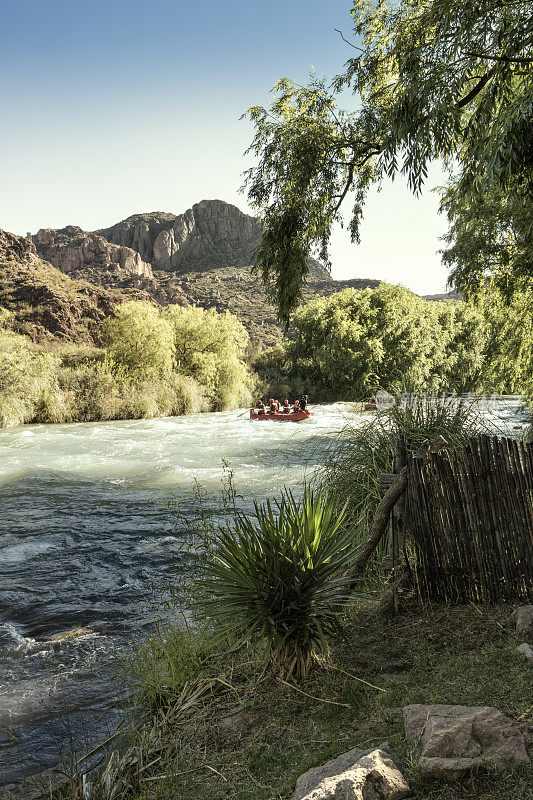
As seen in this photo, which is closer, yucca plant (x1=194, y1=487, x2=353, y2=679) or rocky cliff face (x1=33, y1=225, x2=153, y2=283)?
yucca plant (x1=194, y1=487, x2=353, y2=679)

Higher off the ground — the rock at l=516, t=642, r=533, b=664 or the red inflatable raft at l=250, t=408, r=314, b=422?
the red inflatable raft at l=250, t=408, r=314, b=422

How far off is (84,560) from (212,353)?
82.4 feet

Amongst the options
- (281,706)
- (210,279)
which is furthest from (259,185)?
(210,279)

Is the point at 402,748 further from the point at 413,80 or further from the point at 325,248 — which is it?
the point at 325,248

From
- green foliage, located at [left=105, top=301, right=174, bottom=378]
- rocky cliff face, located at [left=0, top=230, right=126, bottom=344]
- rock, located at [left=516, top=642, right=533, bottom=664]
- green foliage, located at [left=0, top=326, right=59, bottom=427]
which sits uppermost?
rocky cliff face, located at [left=0, top=230, right=126, bottom=344]

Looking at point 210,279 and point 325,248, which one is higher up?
point 210,279

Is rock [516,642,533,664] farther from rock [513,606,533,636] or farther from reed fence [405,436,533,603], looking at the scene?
reed fence [405,436,533,603]

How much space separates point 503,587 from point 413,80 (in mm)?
4523

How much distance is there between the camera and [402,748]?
2357 millimetres

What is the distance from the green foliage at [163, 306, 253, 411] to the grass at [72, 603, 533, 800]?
89.0 ft

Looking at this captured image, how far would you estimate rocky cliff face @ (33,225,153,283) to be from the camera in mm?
85375

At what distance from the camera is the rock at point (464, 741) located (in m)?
2.10

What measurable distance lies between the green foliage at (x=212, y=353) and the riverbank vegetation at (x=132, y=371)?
0.19 ft

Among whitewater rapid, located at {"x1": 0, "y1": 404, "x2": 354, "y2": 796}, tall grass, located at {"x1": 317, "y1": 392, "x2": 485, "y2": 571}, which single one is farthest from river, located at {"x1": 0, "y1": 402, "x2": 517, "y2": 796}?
tall grass, located at {"x1": 317, "y1": 392, "x2": 485, "y2": 571}
